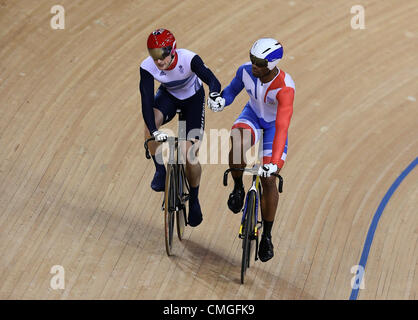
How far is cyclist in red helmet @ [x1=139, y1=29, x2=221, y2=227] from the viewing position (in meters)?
4.24

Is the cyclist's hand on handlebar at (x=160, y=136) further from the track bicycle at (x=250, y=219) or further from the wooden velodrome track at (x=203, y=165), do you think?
the wooden velodrome track at (x=203, y=165)

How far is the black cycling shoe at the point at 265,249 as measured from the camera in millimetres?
4637

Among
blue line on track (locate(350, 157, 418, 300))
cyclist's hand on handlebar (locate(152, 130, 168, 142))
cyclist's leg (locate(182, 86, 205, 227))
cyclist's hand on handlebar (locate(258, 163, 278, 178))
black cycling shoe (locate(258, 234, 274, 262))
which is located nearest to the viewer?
cyclist's hand on handlebar (locate(258, 163, 278, 178))

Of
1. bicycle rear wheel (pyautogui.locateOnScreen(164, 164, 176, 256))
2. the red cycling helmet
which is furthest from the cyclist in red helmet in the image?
bicycle rear wheel (pyautogui.locateOnScreen(164, 164, 176, 256))

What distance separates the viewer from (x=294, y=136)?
5.91 meters

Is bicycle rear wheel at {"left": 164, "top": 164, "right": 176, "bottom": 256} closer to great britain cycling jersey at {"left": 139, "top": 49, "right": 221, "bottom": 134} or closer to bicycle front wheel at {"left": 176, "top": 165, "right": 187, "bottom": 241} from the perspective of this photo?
bicycle front wheel at {"left": 176, "top": 165, "right": 187, "bottom": 241}

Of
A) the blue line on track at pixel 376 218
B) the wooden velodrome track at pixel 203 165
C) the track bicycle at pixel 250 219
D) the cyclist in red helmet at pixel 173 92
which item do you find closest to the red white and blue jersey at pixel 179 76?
the cyclist in red helmet at pixel 173 92

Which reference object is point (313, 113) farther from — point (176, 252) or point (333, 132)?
point (176, 252)

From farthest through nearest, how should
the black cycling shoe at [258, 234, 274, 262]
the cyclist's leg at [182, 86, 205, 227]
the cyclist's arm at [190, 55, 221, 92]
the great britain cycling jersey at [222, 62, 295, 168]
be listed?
1. the black cycling shoe at [258, 234, 274, 262]
2. the cyclist's leg at [182, 86, 205, 227]
3. the cyclist's arm at [190, 55, 221, 92]
4. the great britain cycling jersey at [222, 62, 295, 168]

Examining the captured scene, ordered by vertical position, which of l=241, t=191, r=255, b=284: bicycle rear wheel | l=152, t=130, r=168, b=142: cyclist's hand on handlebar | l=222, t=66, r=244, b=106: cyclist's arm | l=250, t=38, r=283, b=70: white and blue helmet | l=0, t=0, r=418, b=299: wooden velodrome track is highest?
l=250, t=38, r=283, b=70: white and blue helmet

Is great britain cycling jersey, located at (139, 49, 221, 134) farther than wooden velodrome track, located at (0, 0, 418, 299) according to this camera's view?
No

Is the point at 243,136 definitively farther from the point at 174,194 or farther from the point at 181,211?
the point at 181,211

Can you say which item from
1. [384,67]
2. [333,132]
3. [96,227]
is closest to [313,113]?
[333,132]

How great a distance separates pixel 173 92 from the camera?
460 cm
